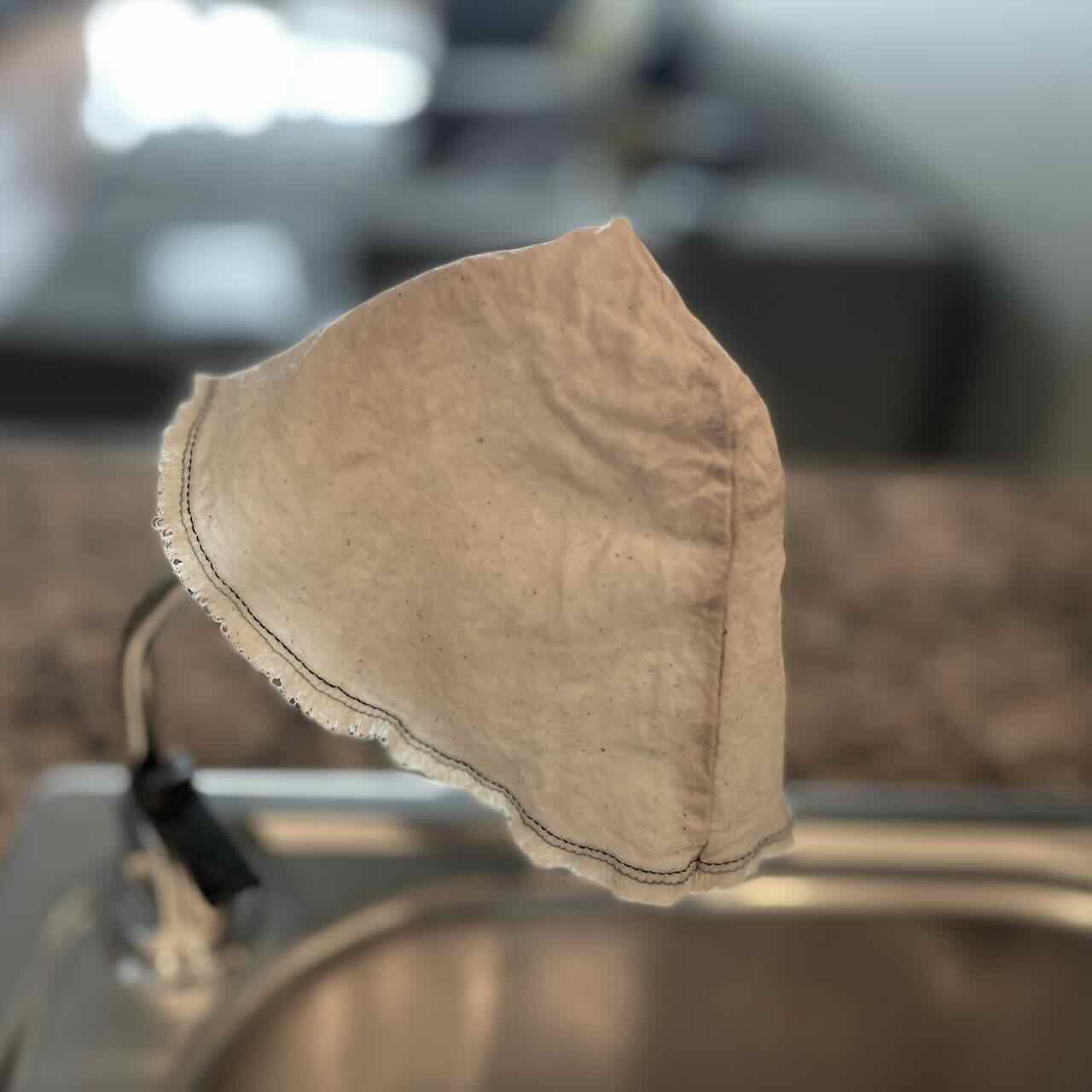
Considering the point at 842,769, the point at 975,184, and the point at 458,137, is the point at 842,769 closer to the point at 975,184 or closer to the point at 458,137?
the point at 975,184

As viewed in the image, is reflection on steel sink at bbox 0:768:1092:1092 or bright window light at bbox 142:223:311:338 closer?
reflection on steel sink at bbox 0:768:1092:1092

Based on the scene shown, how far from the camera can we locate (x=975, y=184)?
2176mm

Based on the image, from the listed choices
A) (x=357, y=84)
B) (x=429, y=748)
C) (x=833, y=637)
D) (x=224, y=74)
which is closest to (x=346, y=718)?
(x=429, y=748)

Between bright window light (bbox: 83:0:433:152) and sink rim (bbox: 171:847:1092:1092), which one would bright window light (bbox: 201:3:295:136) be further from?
sink rim (bbox: 171:847:1092:1092)

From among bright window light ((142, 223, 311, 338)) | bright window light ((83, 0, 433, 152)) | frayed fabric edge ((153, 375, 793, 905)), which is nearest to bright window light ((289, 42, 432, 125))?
bright window light ((83, 0, 433, 152))

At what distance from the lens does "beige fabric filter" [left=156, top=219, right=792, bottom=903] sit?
1.03 feet

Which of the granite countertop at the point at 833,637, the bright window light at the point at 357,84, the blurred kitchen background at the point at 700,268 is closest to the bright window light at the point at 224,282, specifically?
the blurred kitchen background at the point at 700,268

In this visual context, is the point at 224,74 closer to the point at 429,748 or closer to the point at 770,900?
the point at 770,900

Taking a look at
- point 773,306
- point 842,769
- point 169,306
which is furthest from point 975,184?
point 842,769

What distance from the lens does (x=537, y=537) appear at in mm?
328

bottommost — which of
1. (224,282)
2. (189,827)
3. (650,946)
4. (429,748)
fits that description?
(224,282)

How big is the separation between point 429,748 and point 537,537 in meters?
0.08

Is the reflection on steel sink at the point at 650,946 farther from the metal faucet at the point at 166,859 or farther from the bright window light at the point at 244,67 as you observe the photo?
the bright window light at the point at 244,67

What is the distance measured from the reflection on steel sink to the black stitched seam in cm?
28
